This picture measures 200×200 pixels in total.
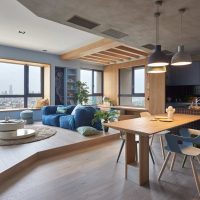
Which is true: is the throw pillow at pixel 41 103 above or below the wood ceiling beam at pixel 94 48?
below

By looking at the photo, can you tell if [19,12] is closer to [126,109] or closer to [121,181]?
[121,181]

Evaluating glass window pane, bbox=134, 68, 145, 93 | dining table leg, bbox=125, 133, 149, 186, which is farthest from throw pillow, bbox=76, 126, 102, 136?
glass window pane, bbox=134, 68, 145, 93

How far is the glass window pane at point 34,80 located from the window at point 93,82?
6.40ft

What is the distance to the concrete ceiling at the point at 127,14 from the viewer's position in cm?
251

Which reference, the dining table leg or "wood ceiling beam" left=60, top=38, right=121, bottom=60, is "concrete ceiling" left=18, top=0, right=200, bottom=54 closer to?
"wood ceiling beam" left=60, top=38, right=121, bottom=60

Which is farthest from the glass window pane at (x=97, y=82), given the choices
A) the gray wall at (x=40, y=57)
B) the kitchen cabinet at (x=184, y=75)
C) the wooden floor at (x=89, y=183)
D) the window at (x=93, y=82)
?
the wooden floor at (x=89, y=183)

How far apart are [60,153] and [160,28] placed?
313 cm

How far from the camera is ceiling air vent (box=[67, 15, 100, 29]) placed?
3.02 meters

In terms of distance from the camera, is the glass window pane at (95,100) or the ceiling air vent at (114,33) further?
the glass window pane at (95,100)

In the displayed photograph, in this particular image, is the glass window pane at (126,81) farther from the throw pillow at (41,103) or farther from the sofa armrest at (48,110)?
the sofa armrest at (48,110)

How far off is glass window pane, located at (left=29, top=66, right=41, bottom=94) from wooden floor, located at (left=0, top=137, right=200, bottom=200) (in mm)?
4949

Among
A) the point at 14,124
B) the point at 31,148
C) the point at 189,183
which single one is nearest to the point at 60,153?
the point at 31,148

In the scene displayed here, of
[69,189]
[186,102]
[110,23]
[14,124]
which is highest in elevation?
[110,23]

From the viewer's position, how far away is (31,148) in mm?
3705
